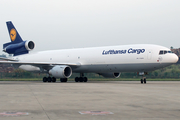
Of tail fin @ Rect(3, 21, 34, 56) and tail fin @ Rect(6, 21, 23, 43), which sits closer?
tail fin @ Rect(3, 21, 34, 56)

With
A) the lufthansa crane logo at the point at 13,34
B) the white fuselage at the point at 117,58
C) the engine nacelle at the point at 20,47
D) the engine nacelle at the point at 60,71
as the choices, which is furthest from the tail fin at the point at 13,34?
the engine nacelle at the point at 60,71

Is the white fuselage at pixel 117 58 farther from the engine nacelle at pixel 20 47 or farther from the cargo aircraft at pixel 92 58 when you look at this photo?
the engine nacelle at pixel 20 47

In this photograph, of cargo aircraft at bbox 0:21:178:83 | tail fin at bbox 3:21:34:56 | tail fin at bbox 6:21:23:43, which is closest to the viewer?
cargo aircraft at bbox 0:21:178:83

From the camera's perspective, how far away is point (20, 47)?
35.7 metres

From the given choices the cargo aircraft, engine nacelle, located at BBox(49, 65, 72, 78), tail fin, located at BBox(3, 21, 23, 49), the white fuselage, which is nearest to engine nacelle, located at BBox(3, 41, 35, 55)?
the cargo aircraft

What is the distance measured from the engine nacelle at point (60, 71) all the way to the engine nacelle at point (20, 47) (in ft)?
28.2

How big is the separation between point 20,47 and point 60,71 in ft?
35.5

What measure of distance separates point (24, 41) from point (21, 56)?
80.5 inches

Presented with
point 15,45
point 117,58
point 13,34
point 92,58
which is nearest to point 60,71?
point 92,58

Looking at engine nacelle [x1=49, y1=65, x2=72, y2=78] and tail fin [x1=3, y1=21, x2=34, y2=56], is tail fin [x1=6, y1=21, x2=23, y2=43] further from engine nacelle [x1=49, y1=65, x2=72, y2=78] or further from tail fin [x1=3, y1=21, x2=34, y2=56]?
engine nacelle [x1=49, y1=65, x2=72, y2=78]

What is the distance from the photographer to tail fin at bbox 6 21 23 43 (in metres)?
35.9

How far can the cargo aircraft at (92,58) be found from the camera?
24.3m

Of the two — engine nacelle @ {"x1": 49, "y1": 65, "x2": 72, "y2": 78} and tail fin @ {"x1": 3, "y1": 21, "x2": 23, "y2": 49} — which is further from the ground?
tail fin @ {"x1": 3, "y1": 21, "x2": 23, "y2": 49}

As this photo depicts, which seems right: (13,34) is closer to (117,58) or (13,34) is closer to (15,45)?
(15,45)
